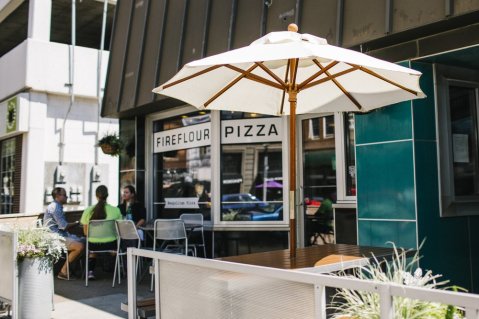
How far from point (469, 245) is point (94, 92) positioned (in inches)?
465

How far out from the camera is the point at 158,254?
3465 mm

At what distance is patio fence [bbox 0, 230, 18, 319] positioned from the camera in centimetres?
552

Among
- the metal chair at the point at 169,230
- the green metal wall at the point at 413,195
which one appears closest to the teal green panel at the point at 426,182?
the green metal wall at the point at 413,195

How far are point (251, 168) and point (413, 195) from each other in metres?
3.40

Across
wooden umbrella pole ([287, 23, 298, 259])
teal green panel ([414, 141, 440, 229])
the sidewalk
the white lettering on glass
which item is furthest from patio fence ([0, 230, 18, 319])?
teal green panel ([414, 141, 440, 229])

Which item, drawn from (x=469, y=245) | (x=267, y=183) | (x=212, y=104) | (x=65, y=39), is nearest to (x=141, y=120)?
(x=267, y=183)

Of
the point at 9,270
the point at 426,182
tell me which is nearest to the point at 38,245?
the point at 9,270

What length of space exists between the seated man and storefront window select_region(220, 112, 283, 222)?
255 centimetres

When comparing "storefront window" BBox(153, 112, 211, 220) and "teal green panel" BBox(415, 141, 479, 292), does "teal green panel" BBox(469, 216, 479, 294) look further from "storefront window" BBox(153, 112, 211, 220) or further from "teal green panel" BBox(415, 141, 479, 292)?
"storefront window" BBox(153, 112, 211, 220)

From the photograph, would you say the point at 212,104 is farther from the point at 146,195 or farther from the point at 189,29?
the point at 146,195

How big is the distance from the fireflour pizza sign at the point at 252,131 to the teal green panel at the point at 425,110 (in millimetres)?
2861

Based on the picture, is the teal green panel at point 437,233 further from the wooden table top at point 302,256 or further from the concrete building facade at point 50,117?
the concrete building facade at point 50,117

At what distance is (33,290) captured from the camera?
18.4ft

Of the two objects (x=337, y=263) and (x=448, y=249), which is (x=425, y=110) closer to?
(x=448, y=249)
